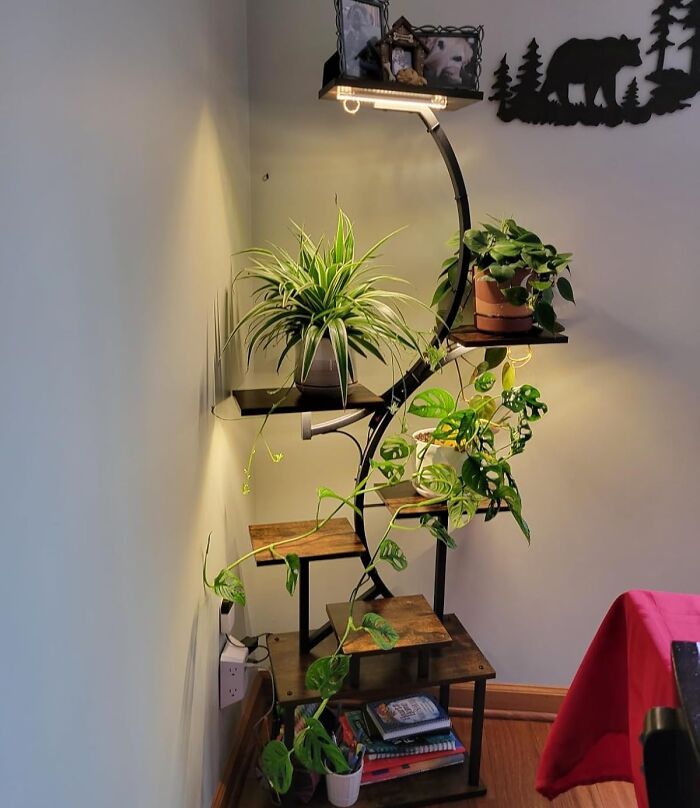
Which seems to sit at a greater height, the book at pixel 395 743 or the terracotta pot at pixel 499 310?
the terracotta pot at pixel 499 310

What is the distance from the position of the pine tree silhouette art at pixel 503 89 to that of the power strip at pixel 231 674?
1532 millimetres

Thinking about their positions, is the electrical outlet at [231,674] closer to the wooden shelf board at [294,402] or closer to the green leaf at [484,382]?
the wooden shelf board at [294,402]

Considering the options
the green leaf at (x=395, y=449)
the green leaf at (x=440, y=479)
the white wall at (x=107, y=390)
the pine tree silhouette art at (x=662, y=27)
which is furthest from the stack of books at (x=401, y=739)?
the pine tree silhouette art at (x=662, y=27)

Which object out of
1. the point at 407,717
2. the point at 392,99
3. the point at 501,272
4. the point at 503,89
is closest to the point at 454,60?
the point at 392,99

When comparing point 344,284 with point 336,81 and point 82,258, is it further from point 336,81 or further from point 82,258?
point 82,258

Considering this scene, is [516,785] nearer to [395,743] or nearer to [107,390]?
[395,743]

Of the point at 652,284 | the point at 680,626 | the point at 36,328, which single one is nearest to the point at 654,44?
the point at 652,284

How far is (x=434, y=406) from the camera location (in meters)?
1.55

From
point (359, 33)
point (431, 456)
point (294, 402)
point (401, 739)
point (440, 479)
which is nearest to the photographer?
point (359, 33)

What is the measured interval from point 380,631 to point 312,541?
26cm

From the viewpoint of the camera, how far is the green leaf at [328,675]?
1.47 metres

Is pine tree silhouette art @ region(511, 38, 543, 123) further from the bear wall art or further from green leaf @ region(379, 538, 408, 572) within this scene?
green leaf @ region(379, 538, 408, 572)

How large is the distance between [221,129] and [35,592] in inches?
43.6

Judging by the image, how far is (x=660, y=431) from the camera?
1917 mm
